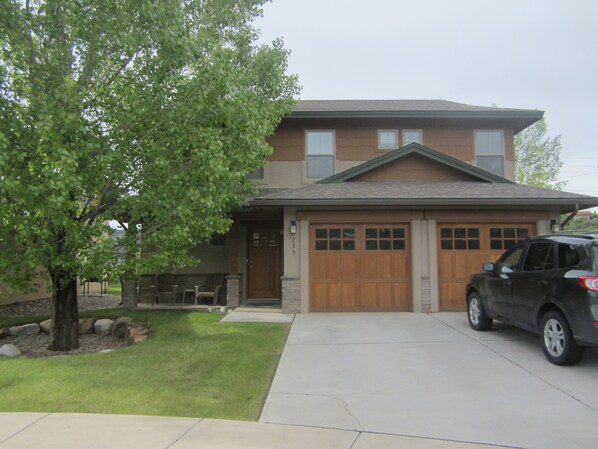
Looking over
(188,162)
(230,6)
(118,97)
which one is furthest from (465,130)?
(118,97)

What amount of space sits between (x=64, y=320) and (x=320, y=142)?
9.26 meters

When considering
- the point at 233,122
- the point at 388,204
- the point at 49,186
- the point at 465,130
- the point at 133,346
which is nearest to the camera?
the point at 49,186

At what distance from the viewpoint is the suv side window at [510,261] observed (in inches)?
292

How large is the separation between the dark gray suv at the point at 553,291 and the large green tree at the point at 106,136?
5281mm

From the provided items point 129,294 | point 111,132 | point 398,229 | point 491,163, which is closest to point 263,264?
point 129,294

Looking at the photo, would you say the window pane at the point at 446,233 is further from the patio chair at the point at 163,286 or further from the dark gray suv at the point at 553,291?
the patio chair at the point at 163,286

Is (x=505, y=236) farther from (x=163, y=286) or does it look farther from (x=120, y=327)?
(x=163, y=286)

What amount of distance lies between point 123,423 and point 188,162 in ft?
16.2

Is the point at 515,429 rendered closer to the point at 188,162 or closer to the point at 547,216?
the point at 188,162

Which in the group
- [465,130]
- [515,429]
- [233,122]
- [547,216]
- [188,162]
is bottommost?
[515,429]

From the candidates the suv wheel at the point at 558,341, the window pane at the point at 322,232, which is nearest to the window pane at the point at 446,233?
the window pane at the point at 322,232

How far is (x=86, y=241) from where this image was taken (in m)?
7.23

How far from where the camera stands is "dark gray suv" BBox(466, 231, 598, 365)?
548 cm

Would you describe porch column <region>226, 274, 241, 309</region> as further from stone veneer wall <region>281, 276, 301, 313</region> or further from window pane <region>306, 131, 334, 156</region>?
window pane <region>306, 131, 334, 156</region>
